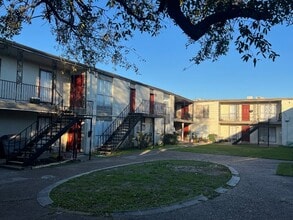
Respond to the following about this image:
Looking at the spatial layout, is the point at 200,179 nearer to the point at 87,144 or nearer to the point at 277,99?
the point at 87,144

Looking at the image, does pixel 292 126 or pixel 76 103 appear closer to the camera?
pixel 76 103

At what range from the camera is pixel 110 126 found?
79.7ft

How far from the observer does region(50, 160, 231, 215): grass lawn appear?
7473 mm

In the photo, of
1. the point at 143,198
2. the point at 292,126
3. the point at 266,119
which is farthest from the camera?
the point at 266,119

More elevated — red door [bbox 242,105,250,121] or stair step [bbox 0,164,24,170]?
red door [bbox 242,105,250,121]

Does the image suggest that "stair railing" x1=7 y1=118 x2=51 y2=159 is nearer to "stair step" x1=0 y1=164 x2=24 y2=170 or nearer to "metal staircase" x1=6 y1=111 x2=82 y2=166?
"metal staircase" x1=6 y1=111 x2=82 y2=166

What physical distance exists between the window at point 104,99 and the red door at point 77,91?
1575 millimetres

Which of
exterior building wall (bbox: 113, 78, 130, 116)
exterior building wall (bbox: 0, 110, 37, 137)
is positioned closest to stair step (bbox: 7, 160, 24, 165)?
exterior building wall (bbox: 0, 110, 37, 137)

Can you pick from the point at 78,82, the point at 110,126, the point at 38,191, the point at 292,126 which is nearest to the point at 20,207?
the point at 38,191

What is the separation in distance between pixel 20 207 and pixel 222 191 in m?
5.44

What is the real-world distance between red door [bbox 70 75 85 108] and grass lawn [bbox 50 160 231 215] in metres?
9.49

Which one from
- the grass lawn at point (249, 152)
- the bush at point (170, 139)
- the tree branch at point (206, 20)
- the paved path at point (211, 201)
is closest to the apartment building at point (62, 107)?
the bush at point (170, 139)

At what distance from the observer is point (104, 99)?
925 inches

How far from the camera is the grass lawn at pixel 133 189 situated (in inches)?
294
